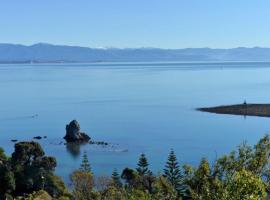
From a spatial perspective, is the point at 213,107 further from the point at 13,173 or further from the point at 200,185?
the point at 200,185

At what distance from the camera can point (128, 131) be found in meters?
75.9

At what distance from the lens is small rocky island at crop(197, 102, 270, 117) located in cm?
9719

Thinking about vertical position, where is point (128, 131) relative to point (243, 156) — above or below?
below

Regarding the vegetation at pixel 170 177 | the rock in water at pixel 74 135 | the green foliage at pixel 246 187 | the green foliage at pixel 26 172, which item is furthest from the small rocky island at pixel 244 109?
the green foliage at pixel 246 187

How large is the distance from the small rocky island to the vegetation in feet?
183

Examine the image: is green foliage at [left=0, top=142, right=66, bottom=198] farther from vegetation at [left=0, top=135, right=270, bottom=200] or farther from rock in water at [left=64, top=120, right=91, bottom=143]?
rock in water at [left=64, top=120, right=91, bottom=143]

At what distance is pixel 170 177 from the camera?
4188 cm

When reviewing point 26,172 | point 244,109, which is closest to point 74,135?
point 26,172

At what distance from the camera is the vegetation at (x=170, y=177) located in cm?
973

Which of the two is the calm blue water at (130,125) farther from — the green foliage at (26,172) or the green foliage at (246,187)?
the green foliage at (246,187)

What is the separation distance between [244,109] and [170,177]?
2453 inches

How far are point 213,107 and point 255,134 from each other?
3241cm

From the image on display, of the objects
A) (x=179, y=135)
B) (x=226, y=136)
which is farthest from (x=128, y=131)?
(x=226, y=136)

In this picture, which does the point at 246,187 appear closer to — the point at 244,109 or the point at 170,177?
the point at 170,177
